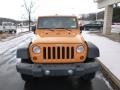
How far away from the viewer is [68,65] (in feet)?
23.9

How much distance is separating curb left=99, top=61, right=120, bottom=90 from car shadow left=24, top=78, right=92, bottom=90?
682mm

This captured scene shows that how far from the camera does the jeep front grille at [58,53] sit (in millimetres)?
7312

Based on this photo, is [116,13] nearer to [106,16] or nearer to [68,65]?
[106,16]

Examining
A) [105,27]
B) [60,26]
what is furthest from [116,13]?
[60,26]

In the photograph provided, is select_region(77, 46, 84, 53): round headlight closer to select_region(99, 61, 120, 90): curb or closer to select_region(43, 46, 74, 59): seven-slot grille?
select_region(43, 46, 74, 59): seven-slot grille

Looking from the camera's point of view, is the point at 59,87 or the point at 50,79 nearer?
the point at 59,87

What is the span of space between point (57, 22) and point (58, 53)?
240 cm

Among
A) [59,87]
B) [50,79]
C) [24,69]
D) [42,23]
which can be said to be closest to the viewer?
[24,69]

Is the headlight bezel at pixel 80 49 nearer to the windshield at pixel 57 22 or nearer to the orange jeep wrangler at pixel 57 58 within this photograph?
the orange jeep wrangler at pixel 57 58

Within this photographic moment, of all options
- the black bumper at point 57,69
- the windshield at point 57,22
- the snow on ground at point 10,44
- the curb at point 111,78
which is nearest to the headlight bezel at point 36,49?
the black bumper at point 57,69

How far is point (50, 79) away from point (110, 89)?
2067 mm

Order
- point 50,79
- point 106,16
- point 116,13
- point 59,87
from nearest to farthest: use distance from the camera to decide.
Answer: point 59,87 → point 50,79 → point 106,16 → point 116,13

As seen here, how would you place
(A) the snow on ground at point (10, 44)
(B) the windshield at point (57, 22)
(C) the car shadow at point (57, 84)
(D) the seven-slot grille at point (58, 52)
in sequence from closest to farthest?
(D) the seven-slot grille at point (58, 52) < (C) the car shadow at point (57, 84) < (B) the windshield at point (57, 22) < (A) the snow on ground at point (10, 44)

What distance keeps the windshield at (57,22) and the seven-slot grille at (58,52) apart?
218cm
